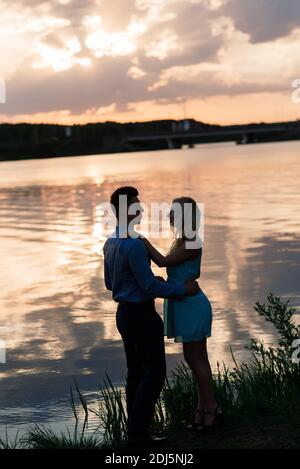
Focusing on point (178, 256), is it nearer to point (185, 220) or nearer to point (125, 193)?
point (185, 220)

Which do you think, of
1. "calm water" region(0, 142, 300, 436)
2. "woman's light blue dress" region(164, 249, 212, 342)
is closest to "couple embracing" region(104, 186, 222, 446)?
"woman's light blue dress" region(164, 249, 212, 342)

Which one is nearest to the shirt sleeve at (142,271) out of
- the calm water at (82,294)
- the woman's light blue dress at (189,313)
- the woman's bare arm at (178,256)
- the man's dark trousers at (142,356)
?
the man's dark trousers at (142,356)

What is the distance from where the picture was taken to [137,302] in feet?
21.9

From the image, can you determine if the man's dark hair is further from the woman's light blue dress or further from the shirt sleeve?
the woman's light blue dress

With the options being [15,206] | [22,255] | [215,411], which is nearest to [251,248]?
[22,255]

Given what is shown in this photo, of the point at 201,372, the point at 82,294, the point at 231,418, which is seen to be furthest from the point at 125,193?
the point at 82,294

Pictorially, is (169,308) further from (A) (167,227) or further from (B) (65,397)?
(A) (167,227)

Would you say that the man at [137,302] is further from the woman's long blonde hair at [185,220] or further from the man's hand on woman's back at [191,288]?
the woman's long blonde hair at [185,220]

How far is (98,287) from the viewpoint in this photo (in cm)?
1686

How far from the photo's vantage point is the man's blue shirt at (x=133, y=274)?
21.6 feet

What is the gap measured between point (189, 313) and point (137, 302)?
1.65ft

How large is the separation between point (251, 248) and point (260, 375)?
533 inches

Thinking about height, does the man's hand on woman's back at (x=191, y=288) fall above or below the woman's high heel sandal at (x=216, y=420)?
above

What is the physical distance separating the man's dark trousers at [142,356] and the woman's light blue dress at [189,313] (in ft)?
0.81
